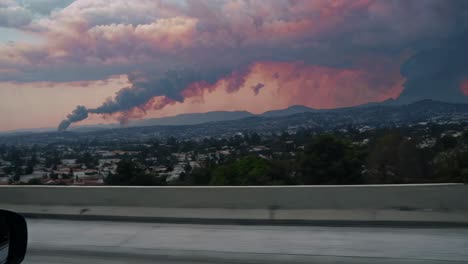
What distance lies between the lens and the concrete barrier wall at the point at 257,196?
7.28m

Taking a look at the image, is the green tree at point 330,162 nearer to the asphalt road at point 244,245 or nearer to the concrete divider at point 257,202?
the concrete divider at point 257,202

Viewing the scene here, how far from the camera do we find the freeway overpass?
19.8ft

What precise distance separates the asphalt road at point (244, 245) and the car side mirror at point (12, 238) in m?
3.41

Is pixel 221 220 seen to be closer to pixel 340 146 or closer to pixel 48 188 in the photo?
pixel 48 188

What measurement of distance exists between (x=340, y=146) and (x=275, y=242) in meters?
9.95

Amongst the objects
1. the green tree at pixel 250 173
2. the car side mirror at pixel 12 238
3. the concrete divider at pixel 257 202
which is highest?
the car side mirror at pixel 12 238

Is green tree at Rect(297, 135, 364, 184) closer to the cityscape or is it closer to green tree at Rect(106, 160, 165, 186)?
the cityscape

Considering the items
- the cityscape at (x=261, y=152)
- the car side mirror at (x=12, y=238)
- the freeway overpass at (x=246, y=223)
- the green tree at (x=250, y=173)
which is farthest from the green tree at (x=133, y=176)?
the car side mirror at (x=12, y=238)

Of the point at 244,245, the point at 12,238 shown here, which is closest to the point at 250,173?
the point at 244,245

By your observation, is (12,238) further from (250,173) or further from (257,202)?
(250,173)

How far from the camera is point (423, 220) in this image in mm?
7039

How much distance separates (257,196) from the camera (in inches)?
313

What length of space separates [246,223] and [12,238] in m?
5.28

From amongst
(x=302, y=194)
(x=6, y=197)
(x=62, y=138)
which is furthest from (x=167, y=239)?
(x=62, y=138)
